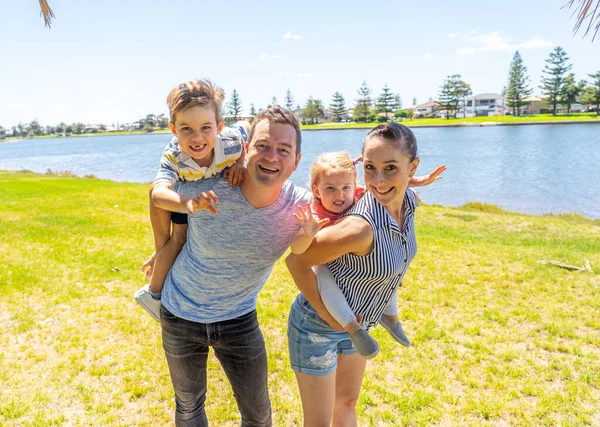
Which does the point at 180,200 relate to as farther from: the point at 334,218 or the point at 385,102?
the point at 385,102

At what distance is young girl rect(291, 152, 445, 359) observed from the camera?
200 centimetres

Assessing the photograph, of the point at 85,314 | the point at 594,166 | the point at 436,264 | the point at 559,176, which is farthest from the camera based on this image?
the point at 594,166

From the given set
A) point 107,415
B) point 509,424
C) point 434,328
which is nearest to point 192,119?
point 107,415

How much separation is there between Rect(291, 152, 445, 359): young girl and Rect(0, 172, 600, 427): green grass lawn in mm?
1897

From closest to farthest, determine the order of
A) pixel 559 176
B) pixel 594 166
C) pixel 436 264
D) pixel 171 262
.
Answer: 1. pixel 171 262
2. pixel 436 264
3. pixel 559 176
4. pixel 594 166

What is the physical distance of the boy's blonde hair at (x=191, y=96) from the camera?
7.72 feet

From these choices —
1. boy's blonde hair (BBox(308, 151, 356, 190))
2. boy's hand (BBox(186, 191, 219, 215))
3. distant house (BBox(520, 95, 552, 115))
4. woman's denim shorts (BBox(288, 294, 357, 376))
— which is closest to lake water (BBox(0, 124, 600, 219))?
boy's blonde hair (BBox(308, 151, 356, 190))

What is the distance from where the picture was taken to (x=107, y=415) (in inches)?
144

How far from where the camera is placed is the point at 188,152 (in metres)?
2.39

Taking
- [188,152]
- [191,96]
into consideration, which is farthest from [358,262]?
[191,96]

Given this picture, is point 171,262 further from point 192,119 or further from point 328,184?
point 328,184

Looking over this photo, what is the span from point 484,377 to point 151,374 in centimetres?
331

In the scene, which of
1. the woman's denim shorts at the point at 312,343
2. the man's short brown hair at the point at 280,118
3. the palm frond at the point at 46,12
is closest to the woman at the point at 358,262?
the woman's denim shorts at the point at 312,343

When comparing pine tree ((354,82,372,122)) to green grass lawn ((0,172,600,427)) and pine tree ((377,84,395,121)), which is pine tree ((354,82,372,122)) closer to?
pine tree ((377,84,395,121))
